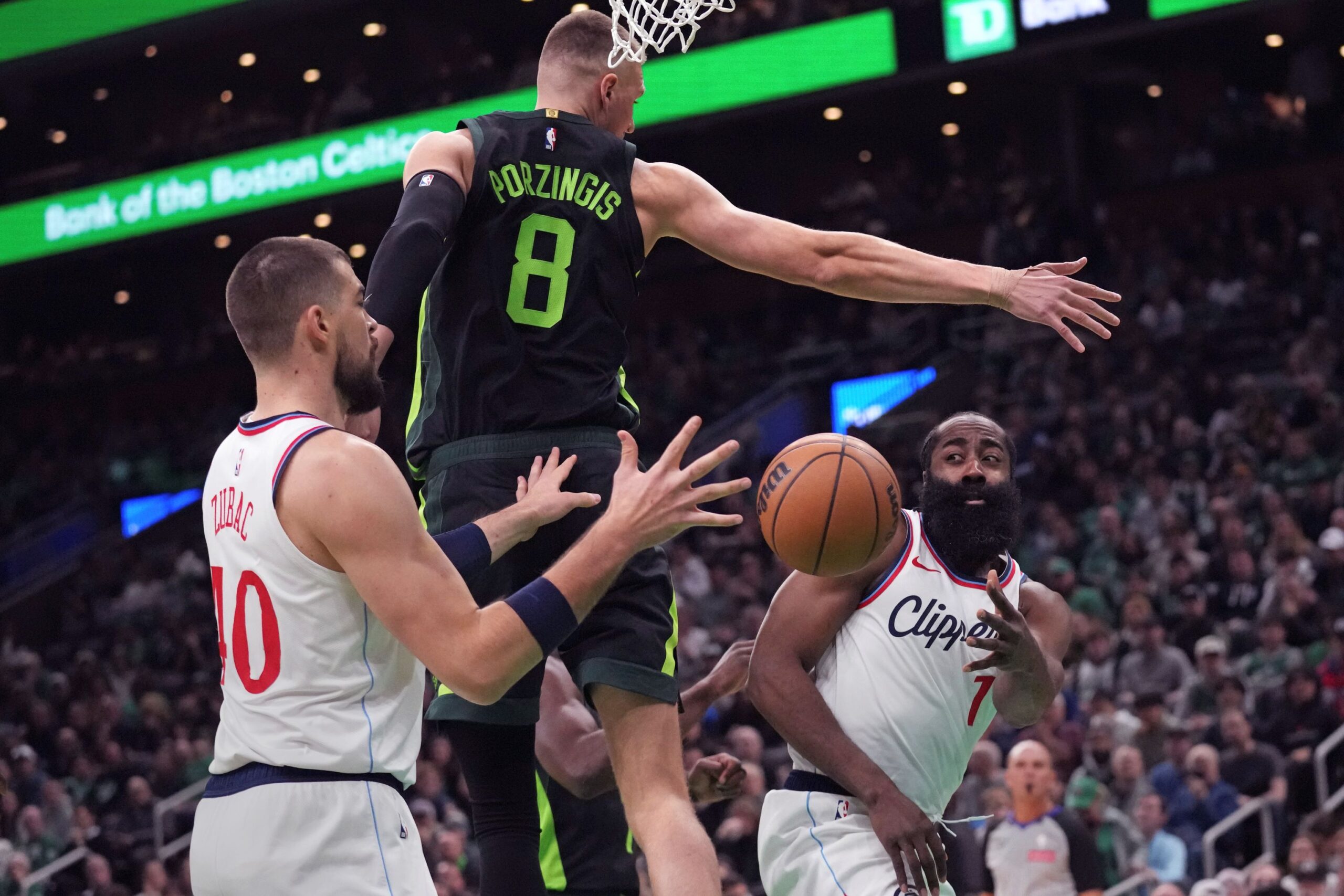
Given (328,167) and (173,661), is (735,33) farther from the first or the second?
(173,661)

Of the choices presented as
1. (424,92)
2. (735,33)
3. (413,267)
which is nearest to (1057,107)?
(735,33)

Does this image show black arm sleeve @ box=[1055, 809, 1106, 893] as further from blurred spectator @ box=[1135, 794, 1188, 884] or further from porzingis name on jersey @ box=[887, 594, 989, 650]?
porzingis name on jersey @ box=[887, 594, 989, 650]

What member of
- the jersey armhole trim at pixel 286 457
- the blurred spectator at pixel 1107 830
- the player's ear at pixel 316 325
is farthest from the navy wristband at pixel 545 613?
the blurred spectator at pixel 1107 830

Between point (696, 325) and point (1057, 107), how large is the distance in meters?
5.61

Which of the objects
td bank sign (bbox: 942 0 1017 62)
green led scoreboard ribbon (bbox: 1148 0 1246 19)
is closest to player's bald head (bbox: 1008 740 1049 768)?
green led scoreboard ribbon (bbox: 1148 0 1246 19)

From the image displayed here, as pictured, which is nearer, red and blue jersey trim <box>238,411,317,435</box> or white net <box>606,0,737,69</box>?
red and blue jersey trim <box>238,411,317,435</box>

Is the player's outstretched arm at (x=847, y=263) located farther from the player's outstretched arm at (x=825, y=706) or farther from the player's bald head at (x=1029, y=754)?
the player's bald head at (x=1029, y=754)

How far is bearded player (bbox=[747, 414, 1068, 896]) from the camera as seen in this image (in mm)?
4875

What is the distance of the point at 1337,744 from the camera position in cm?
1043

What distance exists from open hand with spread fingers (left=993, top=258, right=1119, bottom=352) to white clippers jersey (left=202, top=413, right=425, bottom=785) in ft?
6.10

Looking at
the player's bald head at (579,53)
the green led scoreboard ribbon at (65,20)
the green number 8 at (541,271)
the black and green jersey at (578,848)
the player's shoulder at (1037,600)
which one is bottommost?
the black and green jersey at (578,848)

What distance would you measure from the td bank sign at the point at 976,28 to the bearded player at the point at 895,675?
12.1 m

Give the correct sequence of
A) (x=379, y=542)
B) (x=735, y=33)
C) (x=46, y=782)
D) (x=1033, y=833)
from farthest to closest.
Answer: (x=735, y=33) < (x=46, y=782) < (x=1033, y=833) < (x=379, y=542)

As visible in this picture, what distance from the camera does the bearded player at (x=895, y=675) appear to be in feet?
16.0
